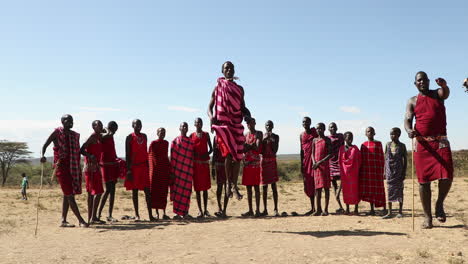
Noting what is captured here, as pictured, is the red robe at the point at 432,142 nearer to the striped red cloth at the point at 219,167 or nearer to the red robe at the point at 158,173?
the striped red cloth at the point at 219,167

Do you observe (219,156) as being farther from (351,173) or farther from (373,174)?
(373,174)

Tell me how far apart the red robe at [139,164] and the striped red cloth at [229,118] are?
311 cm

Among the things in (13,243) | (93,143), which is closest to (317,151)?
(93,143)

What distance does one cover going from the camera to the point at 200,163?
1001cm

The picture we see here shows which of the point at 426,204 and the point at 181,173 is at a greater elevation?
the point at 181,173

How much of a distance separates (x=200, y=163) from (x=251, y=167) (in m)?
1.32

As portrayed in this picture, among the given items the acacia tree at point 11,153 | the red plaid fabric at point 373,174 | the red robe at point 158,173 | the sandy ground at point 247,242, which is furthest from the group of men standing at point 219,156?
the acacia tree at point 11,153

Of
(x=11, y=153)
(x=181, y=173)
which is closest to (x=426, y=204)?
(x=181, y=173)

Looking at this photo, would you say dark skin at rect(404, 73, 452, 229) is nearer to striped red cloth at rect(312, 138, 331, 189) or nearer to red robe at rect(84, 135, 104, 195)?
striped red cloth at rect(312, 138, 331, 189)

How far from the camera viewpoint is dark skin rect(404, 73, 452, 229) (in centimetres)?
689

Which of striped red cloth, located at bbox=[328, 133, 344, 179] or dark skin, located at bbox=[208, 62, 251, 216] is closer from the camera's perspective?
dark skin, located at bbox=[208, 62, 251, 216]

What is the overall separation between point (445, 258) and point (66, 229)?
7.05 metres

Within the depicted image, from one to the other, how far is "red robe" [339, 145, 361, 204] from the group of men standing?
0.17 meters

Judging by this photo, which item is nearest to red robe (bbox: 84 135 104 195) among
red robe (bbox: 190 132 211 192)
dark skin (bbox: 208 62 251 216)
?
red robe (bbox: 190 132 211 192)
